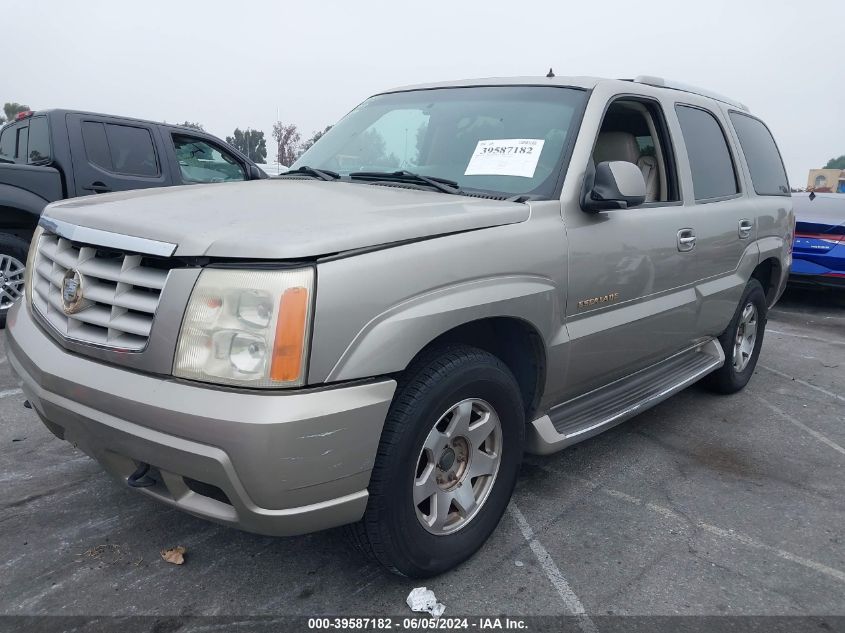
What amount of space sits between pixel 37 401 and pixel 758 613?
261 cm

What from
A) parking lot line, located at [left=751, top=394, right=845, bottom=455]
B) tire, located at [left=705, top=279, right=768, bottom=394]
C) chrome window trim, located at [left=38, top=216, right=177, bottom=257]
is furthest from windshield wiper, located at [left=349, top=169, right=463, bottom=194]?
parking lot line, located at [left=751, top=394, right=845, bottom=455]

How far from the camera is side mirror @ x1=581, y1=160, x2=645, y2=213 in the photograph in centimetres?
277

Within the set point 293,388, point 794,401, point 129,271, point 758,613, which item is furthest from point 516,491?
point 794,401

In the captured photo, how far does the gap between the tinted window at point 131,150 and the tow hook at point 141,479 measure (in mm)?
4855

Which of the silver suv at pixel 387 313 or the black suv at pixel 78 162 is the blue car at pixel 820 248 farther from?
the black suv at pixel 78 162

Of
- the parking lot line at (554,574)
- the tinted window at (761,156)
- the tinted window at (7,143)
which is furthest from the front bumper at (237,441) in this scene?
the tinted window at (7,143)

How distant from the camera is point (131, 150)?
20.8 ft

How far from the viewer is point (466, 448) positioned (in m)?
2.49

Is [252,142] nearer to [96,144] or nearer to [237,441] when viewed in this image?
[96,144]

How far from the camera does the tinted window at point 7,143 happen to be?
6527mm

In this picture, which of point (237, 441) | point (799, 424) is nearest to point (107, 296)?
point (237, 441)

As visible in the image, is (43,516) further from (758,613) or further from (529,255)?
(758,613)

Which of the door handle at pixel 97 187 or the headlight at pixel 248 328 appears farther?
the door handle at pixel 97 187

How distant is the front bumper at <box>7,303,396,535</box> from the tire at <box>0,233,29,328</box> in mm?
4259
